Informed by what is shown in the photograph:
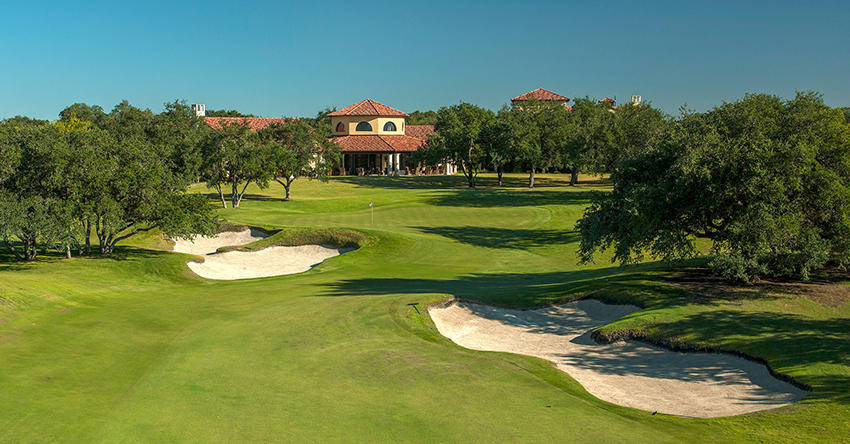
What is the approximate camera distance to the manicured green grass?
837 centimetres

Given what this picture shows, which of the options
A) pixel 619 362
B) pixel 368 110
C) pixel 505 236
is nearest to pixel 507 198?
pixel 505 236

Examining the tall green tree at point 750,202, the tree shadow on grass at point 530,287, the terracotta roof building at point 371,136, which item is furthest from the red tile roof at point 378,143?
the tall green tree at point 750,202

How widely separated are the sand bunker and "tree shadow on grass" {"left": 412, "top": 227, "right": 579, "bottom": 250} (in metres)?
7.69

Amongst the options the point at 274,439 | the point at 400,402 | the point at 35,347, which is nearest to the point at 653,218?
the point at 400,402

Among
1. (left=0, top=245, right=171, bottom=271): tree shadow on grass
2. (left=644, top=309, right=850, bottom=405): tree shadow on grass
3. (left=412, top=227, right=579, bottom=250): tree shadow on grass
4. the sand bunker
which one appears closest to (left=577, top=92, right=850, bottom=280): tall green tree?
(left=644, top=309, right=850, bottom=405): tree shadow on grass

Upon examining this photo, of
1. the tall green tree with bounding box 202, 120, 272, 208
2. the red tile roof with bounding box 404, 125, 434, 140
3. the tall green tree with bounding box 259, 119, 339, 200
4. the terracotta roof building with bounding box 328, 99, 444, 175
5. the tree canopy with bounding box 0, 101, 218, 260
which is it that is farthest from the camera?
the red tile roof with bounding box 404, 125, 434, 140

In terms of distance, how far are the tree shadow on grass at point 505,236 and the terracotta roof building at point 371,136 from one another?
45786 millimetres

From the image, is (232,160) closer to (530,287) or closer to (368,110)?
(530,287)

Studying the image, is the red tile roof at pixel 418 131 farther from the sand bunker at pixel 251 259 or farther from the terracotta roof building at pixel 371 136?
the sand bunker at pixel 251 259

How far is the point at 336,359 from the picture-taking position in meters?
12.0

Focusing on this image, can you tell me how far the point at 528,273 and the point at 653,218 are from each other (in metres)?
9.27

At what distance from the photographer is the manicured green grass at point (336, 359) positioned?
8367 mm

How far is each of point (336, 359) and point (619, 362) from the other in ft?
21.7

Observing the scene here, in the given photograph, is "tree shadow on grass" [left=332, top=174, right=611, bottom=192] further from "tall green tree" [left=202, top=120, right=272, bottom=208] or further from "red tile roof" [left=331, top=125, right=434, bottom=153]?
"tall green tree" [left=202, top=120, right=272, bottom=208]
